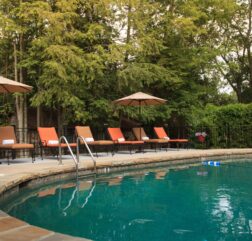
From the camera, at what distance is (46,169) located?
25.8 feet

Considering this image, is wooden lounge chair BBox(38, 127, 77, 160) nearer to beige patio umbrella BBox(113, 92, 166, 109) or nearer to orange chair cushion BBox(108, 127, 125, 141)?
orange chair cushion BBox(108, 127, 125, 141)

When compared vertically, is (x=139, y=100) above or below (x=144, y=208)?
above

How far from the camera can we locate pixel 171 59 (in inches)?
688

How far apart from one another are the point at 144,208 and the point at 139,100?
329 inches

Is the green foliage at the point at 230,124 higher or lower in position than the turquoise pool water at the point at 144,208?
higher

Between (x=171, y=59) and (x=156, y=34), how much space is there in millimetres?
1407

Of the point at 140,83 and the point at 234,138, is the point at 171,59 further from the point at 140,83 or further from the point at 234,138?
the point at 234,138

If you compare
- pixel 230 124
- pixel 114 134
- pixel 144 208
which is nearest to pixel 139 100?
pixel 114 134

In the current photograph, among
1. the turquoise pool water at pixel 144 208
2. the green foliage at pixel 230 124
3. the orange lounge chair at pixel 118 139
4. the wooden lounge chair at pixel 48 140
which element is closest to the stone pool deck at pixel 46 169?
the turquoise pool water at pixel 144 208

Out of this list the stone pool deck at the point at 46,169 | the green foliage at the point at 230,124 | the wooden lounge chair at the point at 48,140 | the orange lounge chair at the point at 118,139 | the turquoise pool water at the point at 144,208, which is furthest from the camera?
the green foliage at the point at 230,124

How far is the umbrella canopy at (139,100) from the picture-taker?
1325 cm

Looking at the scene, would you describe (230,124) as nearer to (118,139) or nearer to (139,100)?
(139,100)

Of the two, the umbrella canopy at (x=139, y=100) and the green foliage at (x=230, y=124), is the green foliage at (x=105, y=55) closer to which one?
the green foliage at (x=230, y=124)

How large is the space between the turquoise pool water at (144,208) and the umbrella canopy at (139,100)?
4.52 m
